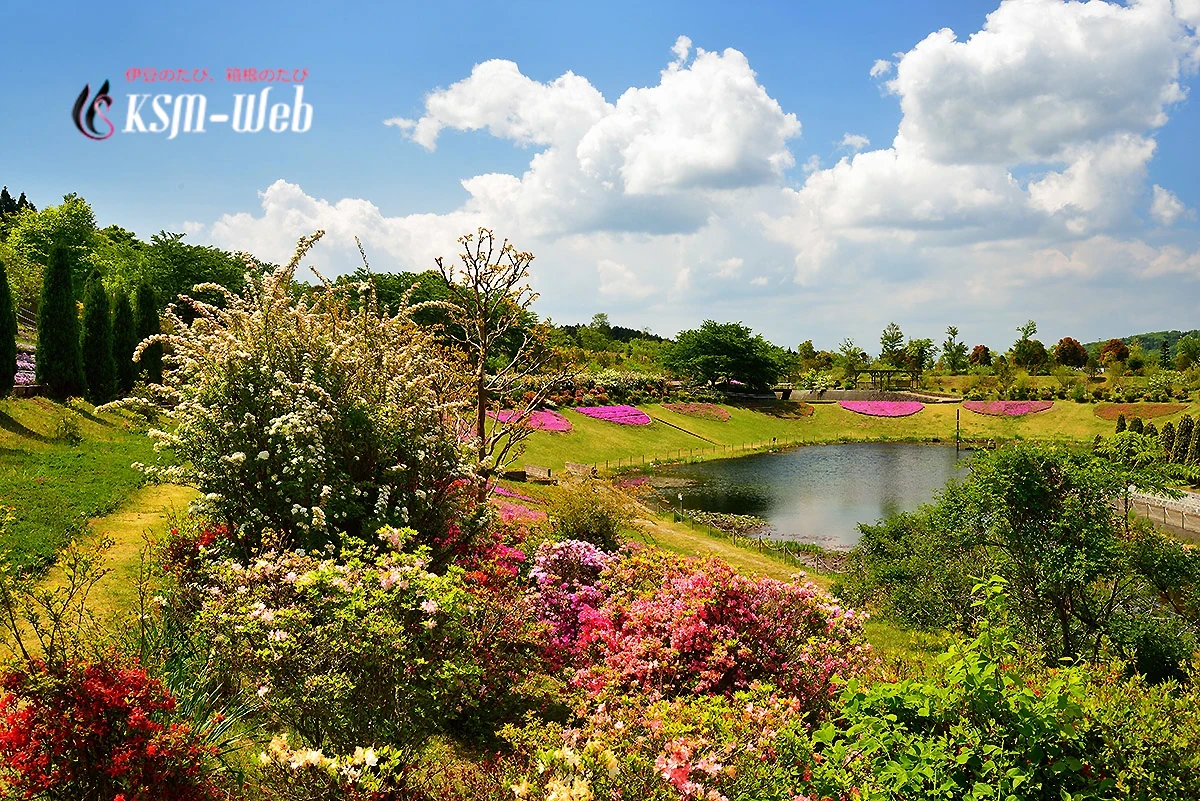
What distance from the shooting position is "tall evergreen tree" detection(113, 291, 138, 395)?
2686 cm

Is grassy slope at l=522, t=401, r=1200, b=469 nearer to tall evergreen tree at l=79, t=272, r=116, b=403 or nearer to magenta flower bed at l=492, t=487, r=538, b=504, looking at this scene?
magenta flower bed at l=492, t=487, r=538, b=504

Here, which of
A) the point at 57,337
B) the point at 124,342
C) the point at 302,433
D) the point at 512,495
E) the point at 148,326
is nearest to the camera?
the point at 302,433

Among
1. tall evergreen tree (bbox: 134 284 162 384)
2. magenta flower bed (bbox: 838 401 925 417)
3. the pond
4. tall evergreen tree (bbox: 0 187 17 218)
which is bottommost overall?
the pond

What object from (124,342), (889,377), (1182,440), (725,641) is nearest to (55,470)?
(725,641)

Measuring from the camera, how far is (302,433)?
805 centimetres

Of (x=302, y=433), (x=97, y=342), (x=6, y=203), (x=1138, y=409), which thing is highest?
(x=6, y=203)

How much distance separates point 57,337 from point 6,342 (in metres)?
2.45

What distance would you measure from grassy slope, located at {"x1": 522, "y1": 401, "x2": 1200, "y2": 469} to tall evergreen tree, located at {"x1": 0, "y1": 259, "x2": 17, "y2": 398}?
853 inches

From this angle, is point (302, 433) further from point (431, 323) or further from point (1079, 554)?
point (431, 323)

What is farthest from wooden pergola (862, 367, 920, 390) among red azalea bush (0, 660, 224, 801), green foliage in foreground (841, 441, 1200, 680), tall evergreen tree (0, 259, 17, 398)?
red azalea bush (0, 660, 224, 801)

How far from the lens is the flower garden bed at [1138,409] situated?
51.7 metres

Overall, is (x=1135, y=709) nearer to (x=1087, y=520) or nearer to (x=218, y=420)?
(x=1087, y=520)

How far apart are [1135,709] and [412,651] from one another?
4.77 metres

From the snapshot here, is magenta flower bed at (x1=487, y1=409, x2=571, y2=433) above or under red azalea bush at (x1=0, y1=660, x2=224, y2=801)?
under
